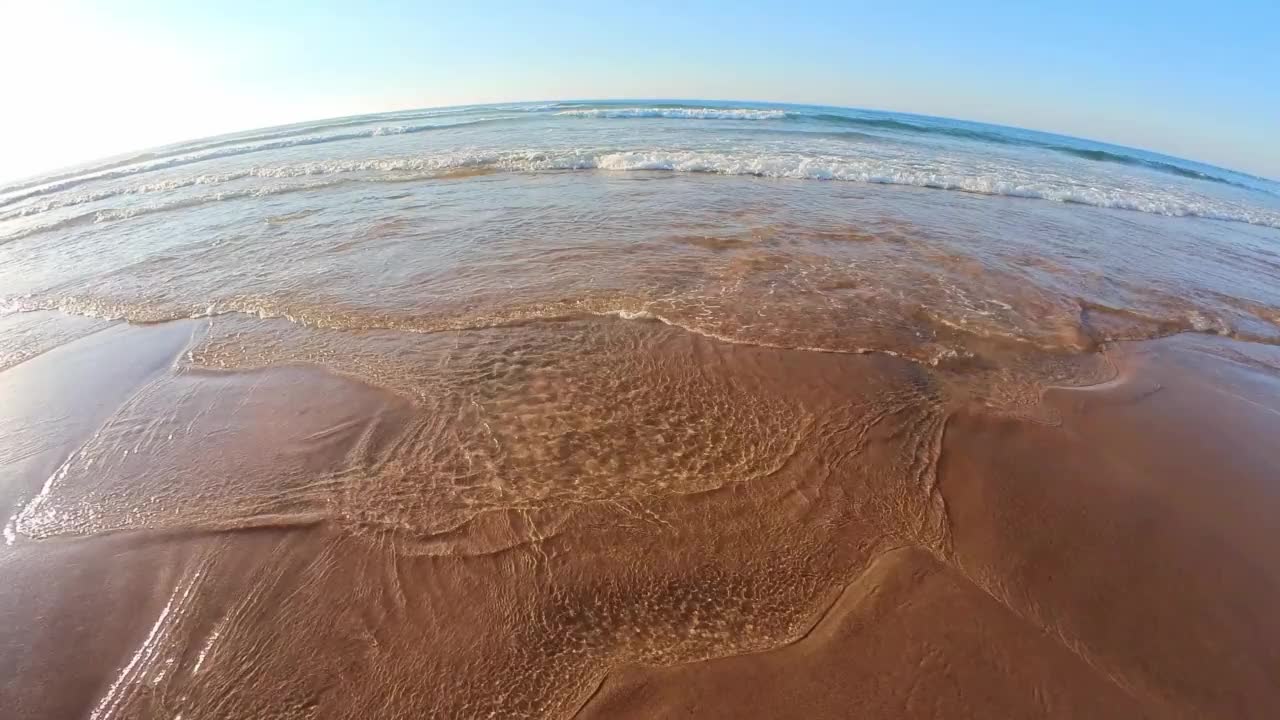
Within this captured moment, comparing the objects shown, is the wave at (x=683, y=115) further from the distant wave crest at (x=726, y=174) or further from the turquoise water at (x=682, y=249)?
the distant wave crest at (x=726, y=174)

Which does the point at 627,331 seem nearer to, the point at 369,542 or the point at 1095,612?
the point at 369,542

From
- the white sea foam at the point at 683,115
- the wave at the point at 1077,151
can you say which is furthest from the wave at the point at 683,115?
the wave at the point at 1077,151

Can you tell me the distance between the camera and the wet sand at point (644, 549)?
2508 millimetres

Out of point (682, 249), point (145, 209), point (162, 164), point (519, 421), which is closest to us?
point (519, 421)

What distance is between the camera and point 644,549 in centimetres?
311

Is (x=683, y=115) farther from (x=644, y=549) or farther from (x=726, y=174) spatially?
(x=644, y=549)

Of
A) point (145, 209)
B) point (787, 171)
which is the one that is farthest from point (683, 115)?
point (145, 209)

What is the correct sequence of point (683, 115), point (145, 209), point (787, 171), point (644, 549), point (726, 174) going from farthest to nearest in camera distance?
point (683, 115) → point (787, 171) → point (726, 174) → point (145, 209) → point (644, 549)

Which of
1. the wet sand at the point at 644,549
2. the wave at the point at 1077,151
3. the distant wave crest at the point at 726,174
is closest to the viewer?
the wet sand at the point at 644,549

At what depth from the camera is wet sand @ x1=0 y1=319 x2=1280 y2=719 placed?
251 cm

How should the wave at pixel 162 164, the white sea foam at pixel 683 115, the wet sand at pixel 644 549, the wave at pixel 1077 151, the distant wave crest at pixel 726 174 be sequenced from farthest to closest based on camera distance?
the white sea foam at pixel 683 115
the wave at pixel 1077 151
the wave at pixel 162 164
the distant wave crest at pixel 726 174
the wet sand at pixel 644 549

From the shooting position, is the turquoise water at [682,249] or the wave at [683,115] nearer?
the turquoise water at [682,249]

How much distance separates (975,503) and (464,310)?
5.76 meters

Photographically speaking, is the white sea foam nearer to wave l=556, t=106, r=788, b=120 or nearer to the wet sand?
wave l=556, t=106, r=788, b=120
